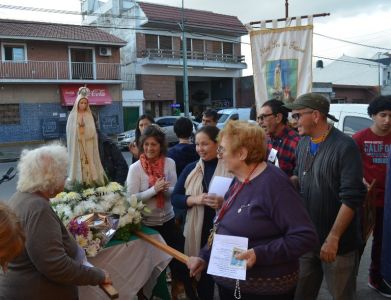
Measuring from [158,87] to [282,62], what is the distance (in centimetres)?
2640

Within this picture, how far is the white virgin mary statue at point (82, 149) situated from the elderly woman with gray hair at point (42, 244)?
1.13m

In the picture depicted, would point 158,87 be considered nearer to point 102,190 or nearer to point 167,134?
point 167,134

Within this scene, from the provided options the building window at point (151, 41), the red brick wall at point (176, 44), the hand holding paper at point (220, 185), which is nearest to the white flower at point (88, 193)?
the hand holding paper at point (220, 185)

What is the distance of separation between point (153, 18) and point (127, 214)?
29445 mm

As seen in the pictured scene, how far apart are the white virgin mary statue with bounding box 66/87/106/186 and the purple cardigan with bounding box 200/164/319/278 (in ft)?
5.97

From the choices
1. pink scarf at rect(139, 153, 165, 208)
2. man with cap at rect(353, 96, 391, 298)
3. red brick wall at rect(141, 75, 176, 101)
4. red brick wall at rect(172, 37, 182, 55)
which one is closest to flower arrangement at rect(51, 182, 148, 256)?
pink scarf at rect(139, 153, 165, 208)

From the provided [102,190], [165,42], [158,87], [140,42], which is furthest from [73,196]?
[165,42]

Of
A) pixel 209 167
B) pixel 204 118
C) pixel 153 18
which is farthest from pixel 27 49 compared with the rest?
pixel 209 167

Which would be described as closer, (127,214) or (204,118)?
(127,214)

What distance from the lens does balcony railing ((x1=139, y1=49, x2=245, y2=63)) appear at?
30.8 m

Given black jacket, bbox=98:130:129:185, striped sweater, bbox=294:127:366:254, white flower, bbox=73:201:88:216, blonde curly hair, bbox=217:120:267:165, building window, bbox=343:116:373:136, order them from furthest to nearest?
building window, bbox=343:116:373:136, black jacket, bbox=98:130:129:185, white flower, bbox=73:201:88:216, striped sweater, bbox=294:127:366:254, blonde curly hair, bbox=217:120:267:165

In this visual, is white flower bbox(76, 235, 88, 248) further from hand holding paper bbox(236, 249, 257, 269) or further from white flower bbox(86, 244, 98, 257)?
hand holding paper bbox(236, 249, 257, 269)

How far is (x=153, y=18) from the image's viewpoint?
1204 inches

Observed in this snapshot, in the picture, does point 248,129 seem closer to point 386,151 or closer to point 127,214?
point 127,214
